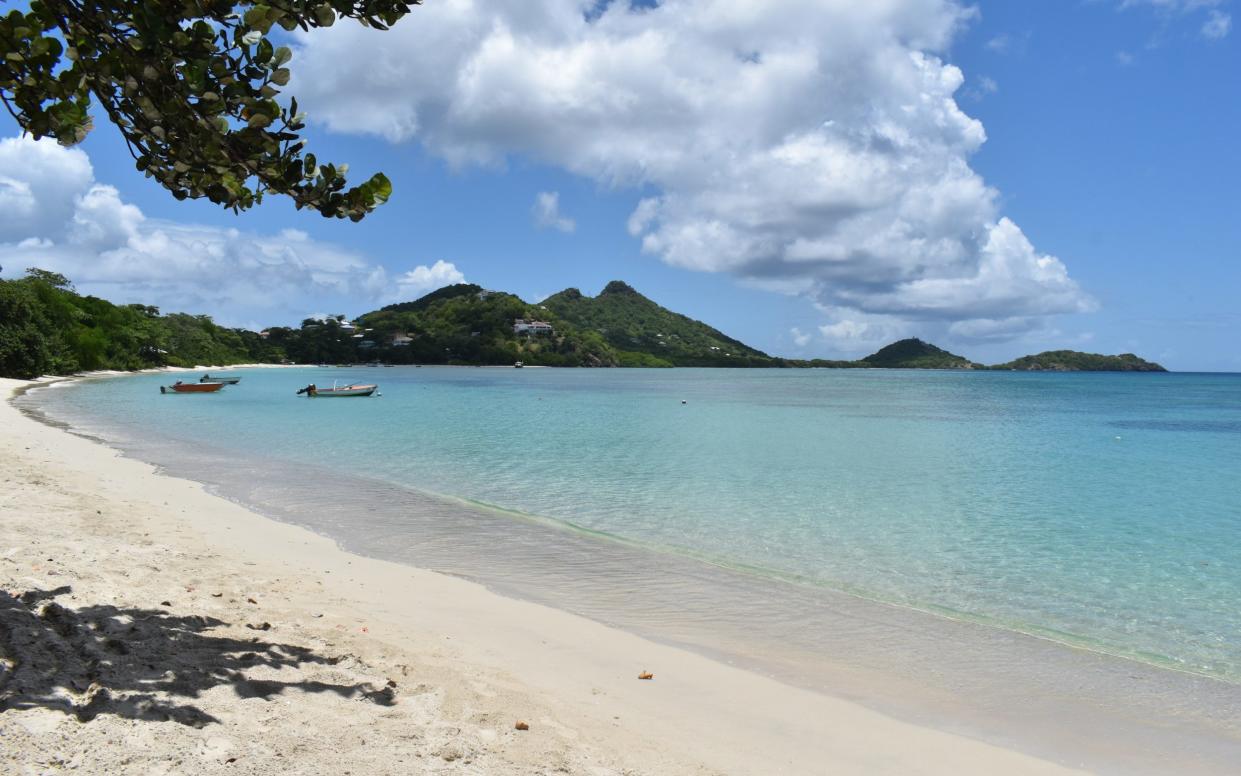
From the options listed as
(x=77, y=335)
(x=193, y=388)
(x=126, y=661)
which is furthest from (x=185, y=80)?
(x=77, y=335)

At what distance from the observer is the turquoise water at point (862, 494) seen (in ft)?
36.8

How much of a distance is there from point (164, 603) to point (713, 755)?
546cm

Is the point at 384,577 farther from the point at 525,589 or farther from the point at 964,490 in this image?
the point at 964,490

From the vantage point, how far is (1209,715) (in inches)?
279

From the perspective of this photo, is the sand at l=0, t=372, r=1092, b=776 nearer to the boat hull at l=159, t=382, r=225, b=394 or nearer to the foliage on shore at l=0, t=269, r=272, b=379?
the boat hull at l=159, t=382, r=225, b=394

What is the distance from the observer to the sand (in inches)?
177

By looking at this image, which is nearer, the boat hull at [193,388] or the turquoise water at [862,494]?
the turquoise water at [862,494]

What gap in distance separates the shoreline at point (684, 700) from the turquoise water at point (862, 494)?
11.1ft

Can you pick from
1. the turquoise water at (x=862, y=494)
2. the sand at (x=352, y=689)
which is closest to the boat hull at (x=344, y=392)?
the turquoise water at (x=862, y=494)

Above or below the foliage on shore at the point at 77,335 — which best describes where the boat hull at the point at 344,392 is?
below

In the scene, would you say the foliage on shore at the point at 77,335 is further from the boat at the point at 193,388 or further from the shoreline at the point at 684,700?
the shoreline at the point at 684,700

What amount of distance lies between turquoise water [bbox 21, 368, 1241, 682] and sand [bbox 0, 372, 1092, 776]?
417cm

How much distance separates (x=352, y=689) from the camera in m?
5.65

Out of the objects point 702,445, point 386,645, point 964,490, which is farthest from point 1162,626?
point 702,445
